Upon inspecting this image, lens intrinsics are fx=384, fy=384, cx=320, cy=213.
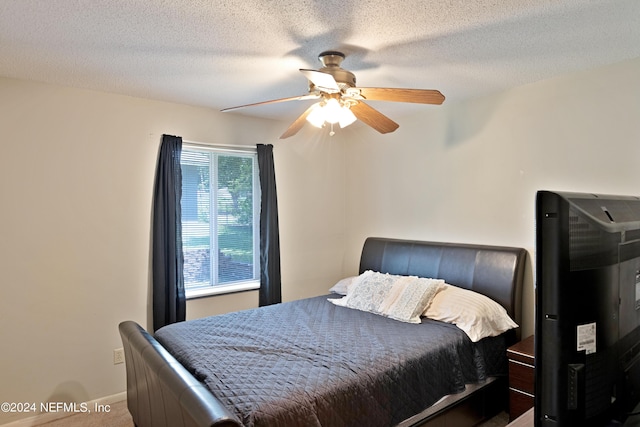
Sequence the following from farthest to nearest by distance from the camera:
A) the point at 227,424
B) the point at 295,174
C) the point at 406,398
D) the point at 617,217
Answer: the point at 295,174, the point at 406,398, the point at 227,424, the point at 617,217

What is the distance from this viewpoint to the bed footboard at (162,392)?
1424 mm

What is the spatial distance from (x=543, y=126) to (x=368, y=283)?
5.97 ft

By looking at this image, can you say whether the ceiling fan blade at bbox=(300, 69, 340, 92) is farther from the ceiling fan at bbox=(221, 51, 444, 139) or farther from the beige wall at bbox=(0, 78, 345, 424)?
the beige wall at bbox=(0, 78, 345, 424)

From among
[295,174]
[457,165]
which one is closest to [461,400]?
[457,165]

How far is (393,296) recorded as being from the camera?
3.02 metres

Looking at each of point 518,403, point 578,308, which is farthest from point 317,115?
point 518,403

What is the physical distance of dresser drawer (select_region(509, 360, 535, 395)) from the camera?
2.44 m

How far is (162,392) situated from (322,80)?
5.51 feet

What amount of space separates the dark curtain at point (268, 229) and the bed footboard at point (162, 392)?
4.91ft

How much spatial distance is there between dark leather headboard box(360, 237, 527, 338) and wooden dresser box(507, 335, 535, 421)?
0.38 metres

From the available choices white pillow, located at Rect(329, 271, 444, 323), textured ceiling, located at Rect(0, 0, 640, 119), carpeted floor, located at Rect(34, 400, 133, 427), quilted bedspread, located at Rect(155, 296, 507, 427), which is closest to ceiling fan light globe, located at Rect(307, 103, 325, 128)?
textured ceiling, located at Rect(0, 0, 640, 119)

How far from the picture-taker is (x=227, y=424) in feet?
4.44

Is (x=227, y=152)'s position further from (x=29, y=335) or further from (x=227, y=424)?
(x=227, y=424)

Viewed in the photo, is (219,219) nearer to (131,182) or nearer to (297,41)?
(131,182)
